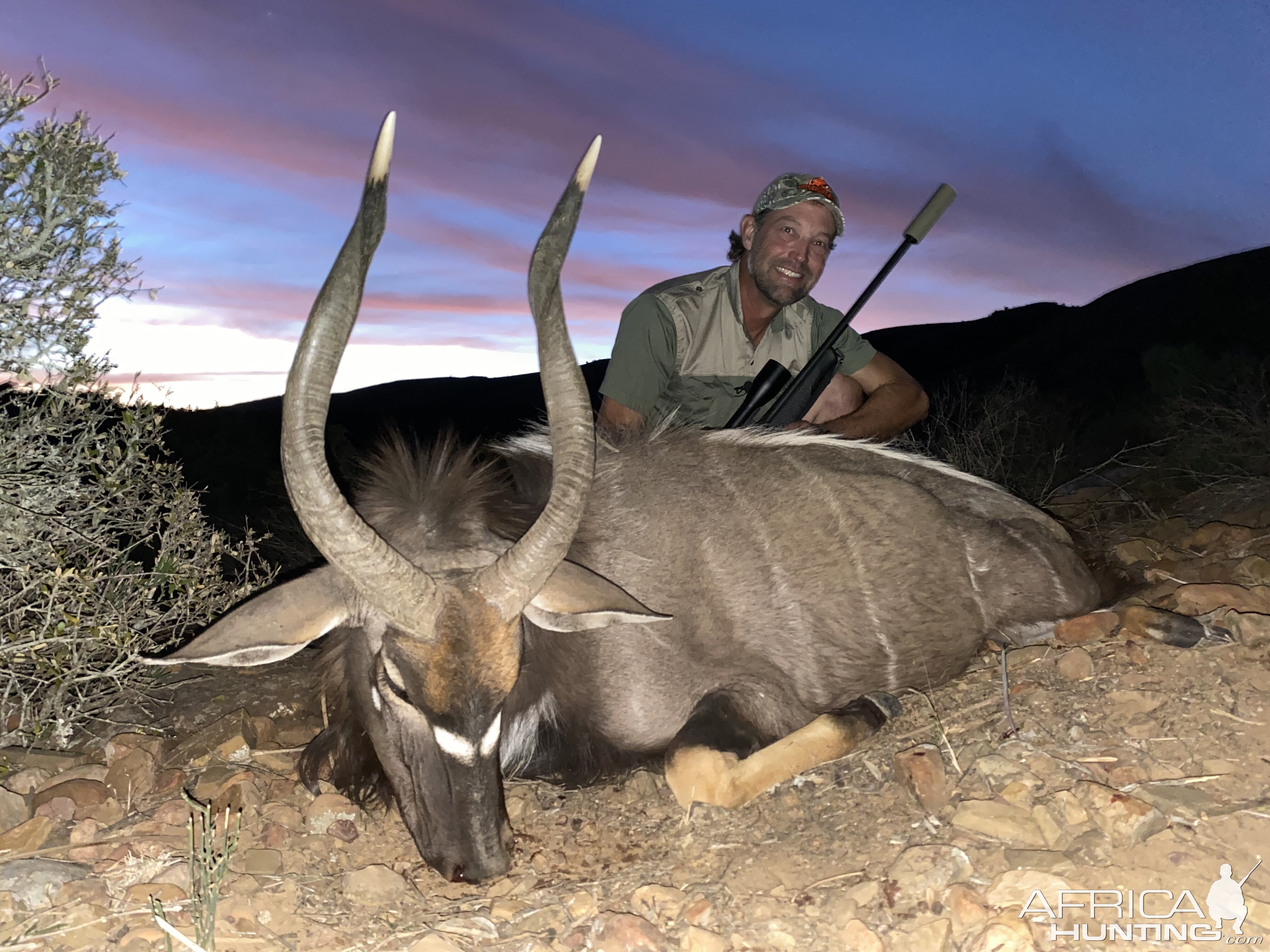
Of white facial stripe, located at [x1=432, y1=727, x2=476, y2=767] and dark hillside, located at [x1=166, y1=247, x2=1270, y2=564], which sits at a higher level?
dark hillside, located at [x1=166, y1=247, x2=1270, y2=564]

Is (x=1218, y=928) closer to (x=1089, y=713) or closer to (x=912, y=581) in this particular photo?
(x=1089, y=713)

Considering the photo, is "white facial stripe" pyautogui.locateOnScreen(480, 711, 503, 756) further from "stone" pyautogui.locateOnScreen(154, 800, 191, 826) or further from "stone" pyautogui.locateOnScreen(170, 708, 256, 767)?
"stone" pyautogui.locateOnScreen(170, 708, 256, 767)

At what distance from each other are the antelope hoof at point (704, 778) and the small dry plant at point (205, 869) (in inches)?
50.1

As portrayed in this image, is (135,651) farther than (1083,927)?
Yes

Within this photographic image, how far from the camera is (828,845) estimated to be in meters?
2.56

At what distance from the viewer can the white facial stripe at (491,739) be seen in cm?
257

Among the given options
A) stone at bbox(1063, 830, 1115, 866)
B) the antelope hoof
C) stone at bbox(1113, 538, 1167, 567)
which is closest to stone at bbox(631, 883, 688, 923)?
the antelope hoof

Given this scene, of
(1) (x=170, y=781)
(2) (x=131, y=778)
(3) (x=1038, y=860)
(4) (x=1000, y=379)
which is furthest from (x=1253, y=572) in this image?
(4) (x=1000, y=379)

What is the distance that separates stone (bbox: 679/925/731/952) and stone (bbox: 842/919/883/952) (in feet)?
0.90

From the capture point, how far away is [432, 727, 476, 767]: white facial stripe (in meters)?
2.54

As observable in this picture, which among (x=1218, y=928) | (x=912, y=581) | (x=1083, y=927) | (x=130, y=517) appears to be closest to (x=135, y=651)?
(x=130, y=517)

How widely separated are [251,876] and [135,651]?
5.45ft

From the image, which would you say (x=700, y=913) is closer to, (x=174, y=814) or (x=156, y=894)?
(x=156, y=894)

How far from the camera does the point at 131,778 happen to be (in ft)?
10.3
